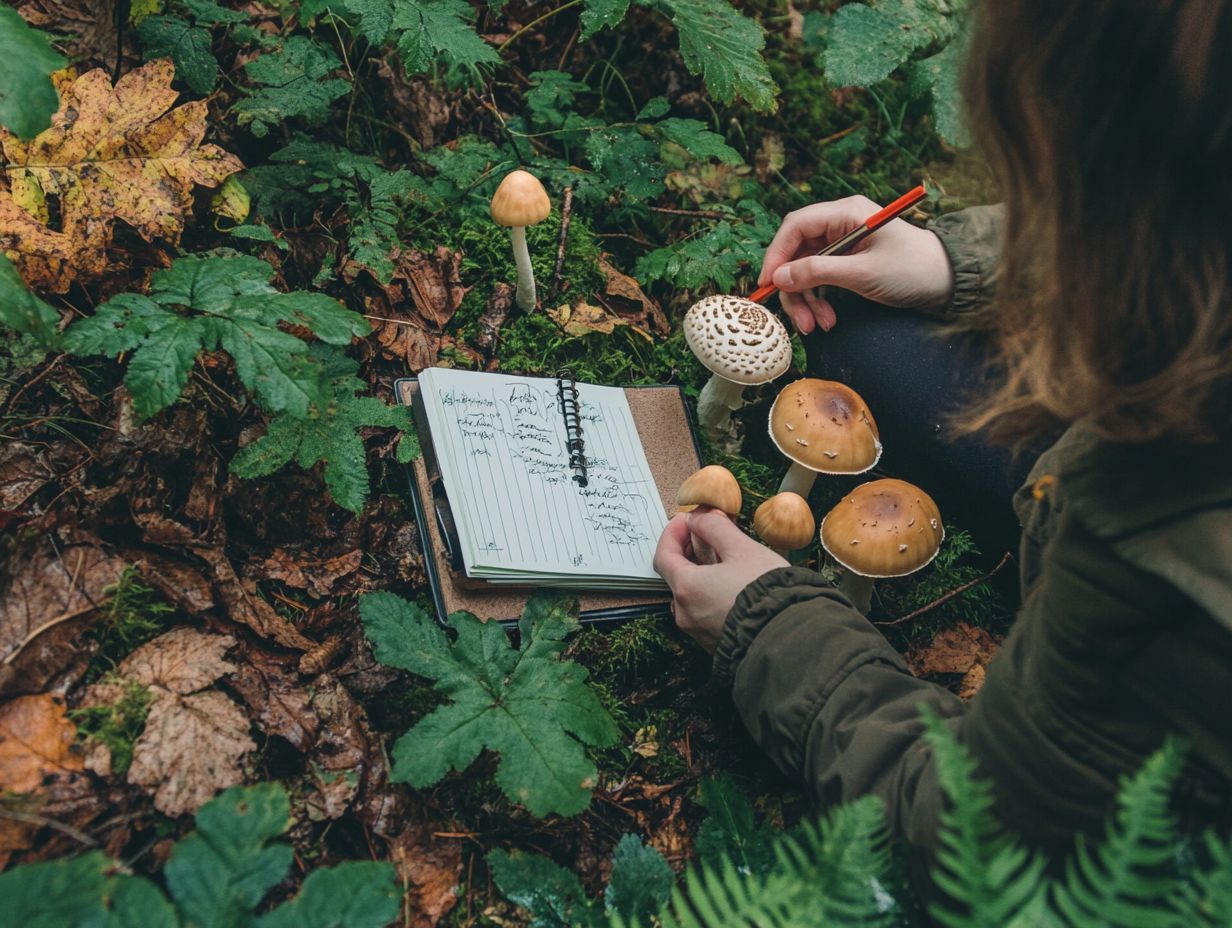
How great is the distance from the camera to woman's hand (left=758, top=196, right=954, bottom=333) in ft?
8.47

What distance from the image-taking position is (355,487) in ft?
6.79

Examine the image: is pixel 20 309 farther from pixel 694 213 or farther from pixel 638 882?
pixel 694 213

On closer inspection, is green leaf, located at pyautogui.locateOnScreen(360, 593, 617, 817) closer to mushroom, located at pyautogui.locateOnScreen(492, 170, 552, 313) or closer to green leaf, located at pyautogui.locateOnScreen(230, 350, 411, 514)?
green leaf, located at pyautogui.locateOnScreen(230, 350, 411, 514)

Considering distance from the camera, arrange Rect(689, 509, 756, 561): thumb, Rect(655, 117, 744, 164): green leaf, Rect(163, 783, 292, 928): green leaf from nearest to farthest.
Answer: Rect(163, 783, 292, 928): green leaf, Rect(689, 509, 756, 561): thumb, Rect(655, 117, 744, 164): green leaf

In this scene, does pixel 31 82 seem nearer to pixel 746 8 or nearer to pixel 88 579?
pixel 88 579

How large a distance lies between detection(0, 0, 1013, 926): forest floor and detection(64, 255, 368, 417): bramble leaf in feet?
0.38

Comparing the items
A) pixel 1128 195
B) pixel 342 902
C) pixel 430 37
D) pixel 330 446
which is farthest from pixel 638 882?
pixel 430 37

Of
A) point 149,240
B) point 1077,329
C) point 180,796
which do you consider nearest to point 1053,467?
point 1077,329

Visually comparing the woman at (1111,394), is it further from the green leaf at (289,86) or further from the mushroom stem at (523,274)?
the green leaf at (289,86)

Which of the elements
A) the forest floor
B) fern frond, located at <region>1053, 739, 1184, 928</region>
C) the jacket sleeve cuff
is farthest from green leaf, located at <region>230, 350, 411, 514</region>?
the jacket sleeve cuff

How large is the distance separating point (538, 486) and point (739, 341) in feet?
2.21

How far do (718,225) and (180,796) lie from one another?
223 centimetres

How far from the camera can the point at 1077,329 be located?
1318 mm

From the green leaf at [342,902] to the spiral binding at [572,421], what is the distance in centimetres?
126
